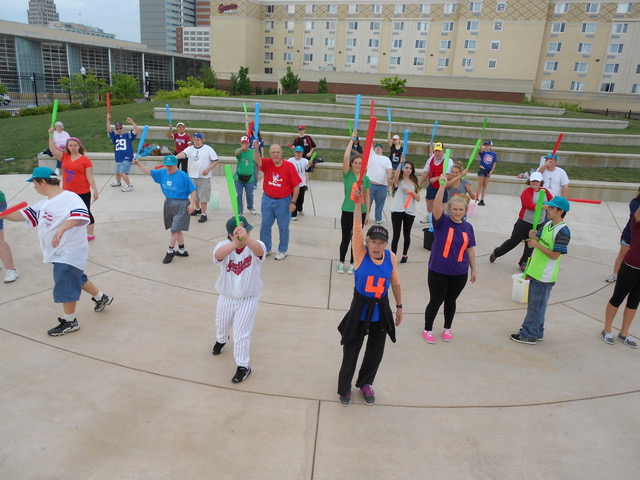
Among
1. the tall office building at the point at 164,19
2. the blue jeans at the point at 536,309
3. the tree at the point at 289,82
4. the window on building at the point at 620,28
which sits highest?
the tall office building at the point at 164,19

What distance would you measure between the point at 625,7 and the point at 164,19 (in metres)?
158

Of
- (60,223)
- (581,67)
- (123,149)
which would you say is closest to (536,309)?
(60,223)

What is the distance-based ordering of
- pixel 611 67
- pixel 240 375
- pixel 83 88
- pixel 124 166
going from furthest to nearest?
pixel 611 67 → pixel 83 88 → pixel 124 166 → pixel 240 375

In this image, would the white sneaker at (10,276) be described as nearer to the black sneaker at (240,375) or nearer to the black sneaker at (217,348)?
the black sneaker at (217,348)

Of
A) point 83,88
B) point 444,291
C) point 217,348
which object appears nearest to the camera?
point 217,348

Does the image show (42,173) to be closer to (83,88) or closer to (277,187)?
(277,187)

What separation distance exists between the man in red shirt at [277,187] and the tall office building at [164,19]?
182m

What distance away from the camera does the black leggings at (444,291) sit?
485 cm

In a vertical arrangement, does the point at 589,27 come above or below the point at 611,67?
above

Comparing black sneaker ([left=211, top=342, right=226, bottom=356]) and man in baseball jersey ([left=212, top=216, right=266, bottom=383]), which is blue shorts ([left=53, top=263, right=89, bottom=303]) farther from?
man in baseball jersey ([left=212, top=216, right=266, bottom=383])

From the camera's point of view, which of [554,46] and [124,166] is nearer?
[124,166]

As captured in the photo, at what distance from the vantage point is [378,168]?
7.91 m

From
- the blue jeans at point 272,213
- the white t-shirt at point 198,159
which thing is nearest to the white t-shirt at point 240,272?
the blue jeans at point 272,213

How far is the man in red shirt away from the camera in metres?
6.81
